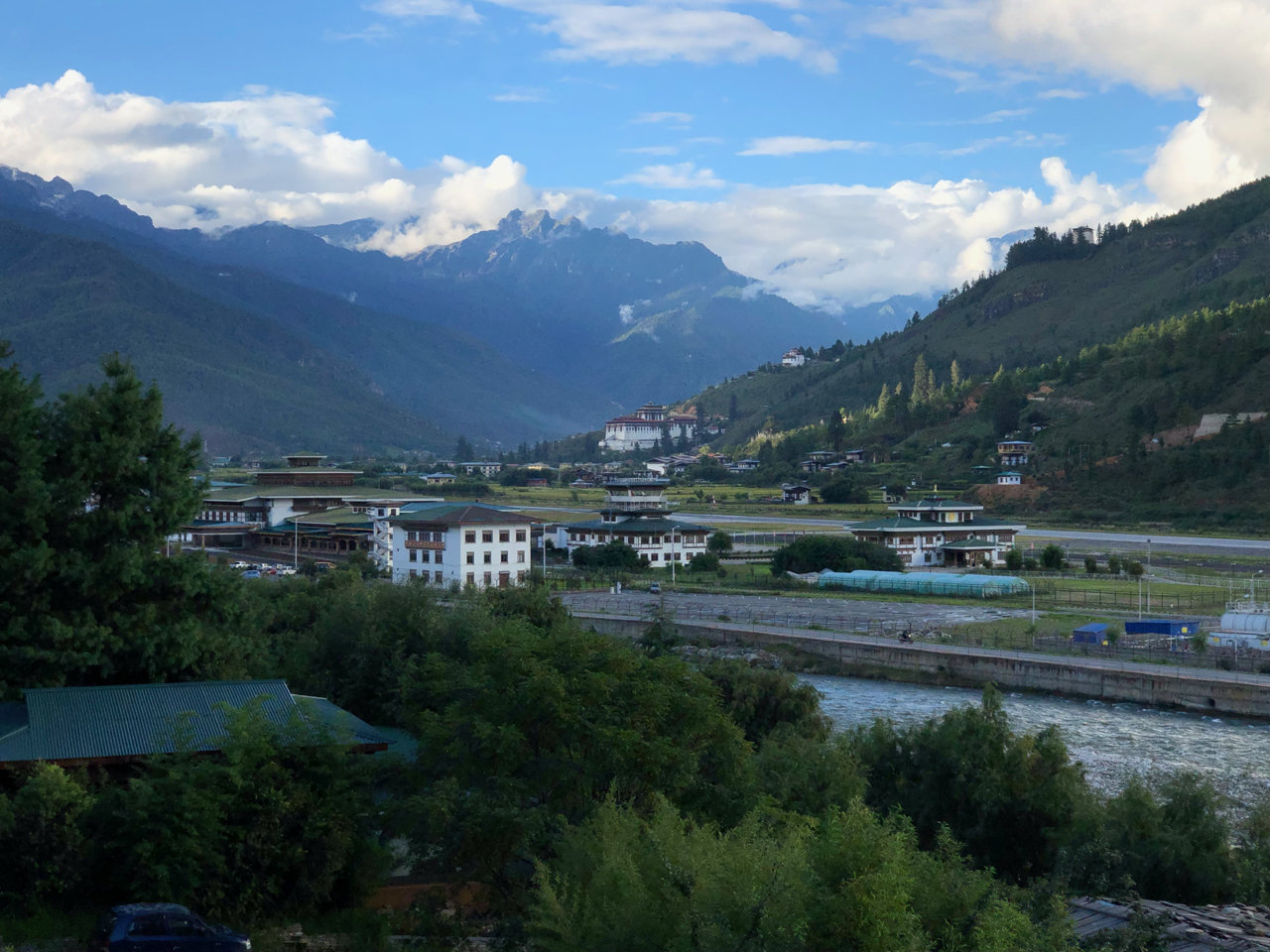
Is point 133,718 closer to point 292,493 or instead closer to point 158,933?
point 158,933

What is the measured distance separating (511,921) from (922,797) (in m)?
11.5

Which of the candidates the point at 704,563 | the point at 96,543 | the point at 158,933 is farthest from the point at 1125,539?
the point at 158,933

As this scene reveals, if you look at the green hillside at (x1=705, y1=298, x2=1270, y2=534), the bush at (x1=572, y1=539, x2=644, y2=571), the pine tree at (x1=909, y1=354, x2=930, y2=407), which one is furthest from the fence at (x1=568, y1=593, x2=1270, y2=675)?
the pine tree at (x1=909, y1=354, x2=930, y2=407)

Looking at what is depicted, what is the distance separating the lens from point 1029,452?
429 feet

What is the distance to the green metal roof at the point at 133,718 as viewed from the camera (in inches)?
750

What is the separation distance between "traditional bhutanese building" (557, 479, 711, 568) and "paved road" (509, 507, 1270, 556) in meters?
14.4

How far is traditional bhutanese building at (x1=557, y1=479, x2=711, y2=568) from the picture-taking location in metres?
88.0

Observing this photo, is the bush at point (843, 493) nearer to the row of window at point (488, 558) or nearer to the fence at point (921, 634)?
the fence at point (921, 634)

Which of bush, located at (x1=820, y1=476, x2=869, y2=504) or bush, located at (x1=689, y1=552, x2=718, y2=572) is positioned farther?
bush, located at (x1=820, y1=476, x2=869, y2=504)

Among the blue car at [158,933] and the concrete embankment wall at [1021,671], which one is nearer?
the blue car at [158,933]

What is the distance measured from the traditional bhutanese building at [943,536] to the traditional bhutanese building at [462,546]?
28060 millimetres

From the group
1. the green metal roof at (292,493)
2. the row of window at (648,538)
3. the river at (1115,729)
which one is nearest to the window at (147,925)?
the river at (1115,729)

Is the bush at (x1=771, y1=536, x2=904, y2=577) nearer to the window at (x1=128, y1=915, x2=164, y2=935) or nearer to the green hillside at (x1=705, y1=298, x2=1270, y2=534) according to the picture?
the green hillside at (x1=705, y1=298, x2=1270, y2=534)

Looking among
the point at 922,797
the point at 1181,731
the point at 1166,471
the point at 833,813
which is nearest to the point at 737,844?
the point at 833,813
